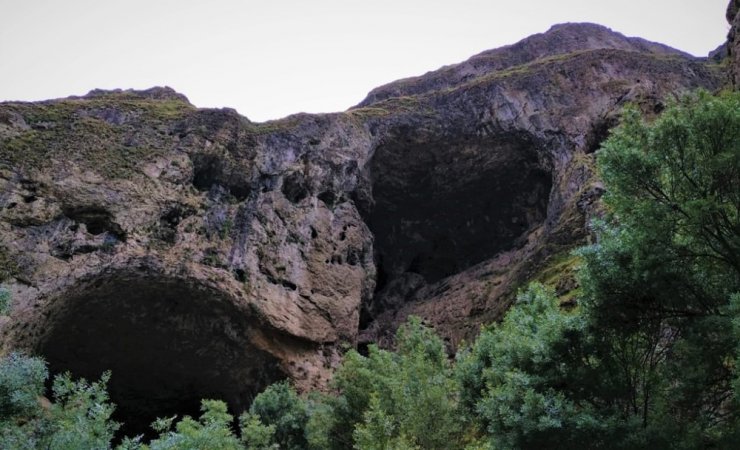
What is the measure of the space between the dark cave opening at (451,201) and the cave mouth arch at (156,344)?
12.1 meters

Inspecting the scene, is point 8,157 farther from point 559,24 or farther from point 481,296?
point 559,24

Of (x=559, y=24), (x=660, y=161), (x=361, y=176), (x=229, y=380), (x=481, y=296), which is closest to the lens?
(x=660, y=161)

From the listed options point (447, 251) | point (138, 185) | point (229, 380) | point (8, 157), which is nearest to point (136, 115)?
point (138, 185)

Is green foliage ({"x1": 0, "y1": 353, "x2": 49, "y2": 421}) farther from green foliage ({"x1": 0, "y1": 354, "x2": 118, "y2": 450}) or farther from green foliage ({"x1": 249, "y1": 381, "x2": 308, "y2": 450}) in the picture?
green foliage ({"x1": 249, "y1": 381, "x2": 308, "y2": 450})

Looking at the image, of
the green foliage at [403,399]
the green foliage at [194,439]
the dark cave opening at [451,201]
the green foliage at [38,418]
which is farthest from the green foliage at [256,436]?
the dark cave opening at [451,201]

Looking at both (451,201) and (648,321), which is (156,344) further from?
(451,201)

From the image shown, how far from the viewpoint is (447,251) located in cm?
3769

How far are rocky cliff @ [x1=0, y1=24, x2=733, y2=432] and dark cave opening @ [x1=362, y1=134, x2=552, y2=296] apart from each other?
12cm

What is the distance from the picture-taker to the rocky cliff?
20.9 metres

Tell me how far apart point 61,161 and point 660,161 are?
67.6ft

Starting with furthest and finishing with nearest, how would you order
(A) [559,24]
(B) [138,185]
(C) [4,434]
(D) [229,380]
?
1. (A) [559,24]
2. (D) [229,380]
3. (B) [138,185]
4. (C) [4,434]

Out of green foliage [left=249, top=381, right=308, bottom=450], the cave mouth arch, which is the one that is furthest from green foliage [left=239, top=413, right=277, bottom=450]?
the cave mouth arch

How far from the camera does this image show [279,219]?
26.3 m

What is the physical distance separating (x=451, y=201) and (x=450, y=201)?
0.06 meters
